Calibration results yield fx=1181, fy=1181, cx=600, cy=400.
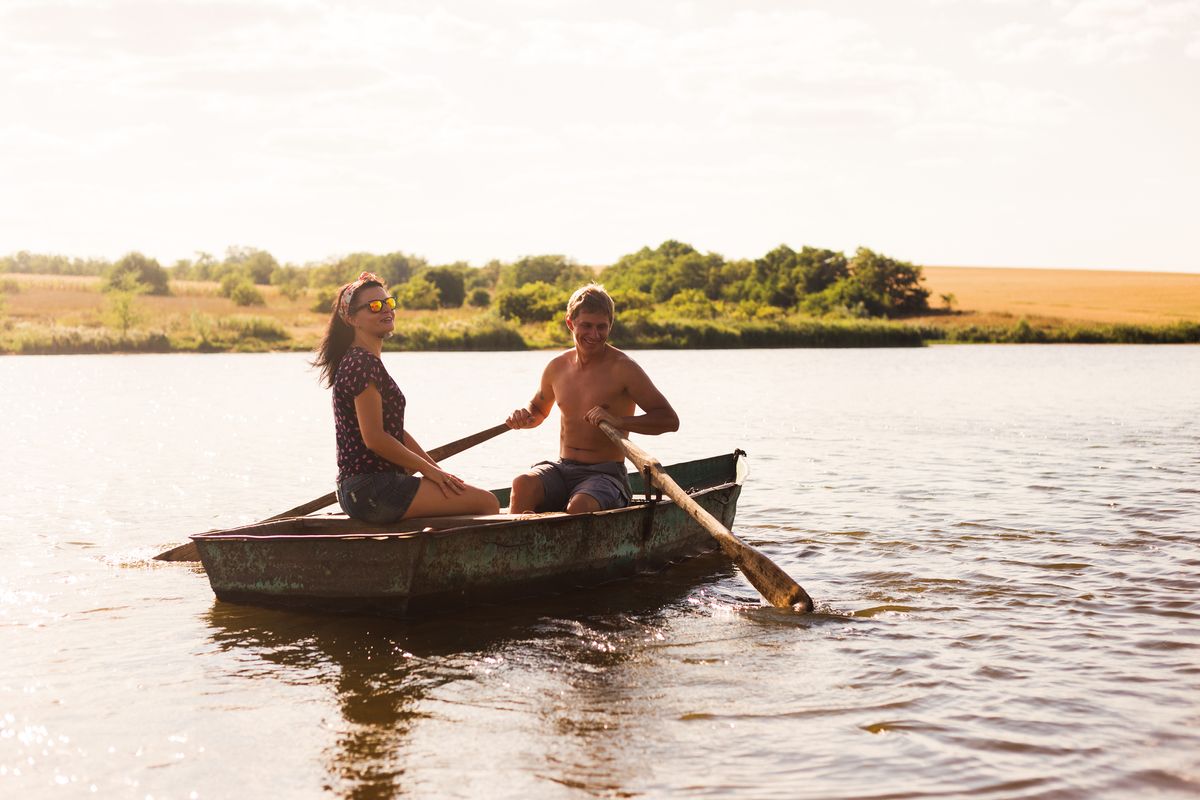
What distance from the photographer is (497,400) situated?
83.1 ft

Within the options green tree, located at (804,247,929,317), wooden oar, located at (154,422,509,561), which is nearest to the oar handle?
wooden oar, located at (154,422,509,561)

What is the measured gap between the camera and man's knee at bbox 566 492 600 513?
693 centimetres

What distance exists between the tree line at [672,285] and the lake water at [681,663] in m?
44.4

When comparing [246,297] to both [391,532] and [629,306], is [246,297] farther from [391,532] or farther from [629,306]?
[391,532]

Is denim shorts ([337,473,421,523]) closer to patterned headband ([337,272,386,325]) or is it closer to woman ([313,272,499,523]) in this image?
woman ([313,272,499,523])

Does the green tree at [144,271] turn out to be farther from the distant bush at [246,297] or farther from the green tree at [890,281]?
the green tree at [890,281]

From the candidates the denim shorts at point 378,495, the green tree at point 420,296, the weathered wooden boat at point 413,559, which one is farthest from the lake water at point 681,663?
the green tree at point 420,296

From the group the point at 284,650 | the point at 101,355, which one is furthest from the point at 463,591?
the point at 101,355

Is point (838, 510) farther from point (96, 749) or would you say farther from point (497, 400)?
point (497, 400)

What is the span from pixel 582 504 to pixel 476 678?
1699 mm

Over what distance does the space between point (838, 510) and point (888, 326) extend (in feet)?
150

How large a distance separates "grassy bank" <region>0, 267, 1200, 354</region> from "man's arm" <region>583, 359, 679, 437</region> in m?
42.9

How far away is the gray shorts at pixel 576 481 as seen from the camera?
23.4 ft

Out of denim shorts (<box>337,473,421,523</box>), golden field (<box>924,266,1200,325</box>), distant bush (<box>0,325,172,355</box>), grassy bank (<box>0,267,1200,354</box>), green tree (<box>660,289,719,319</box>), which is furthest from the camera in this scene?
golden field (<box>924,266,1200,325</box>)
